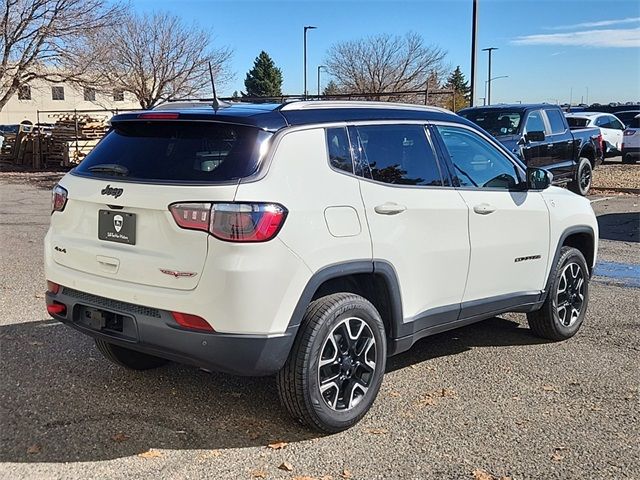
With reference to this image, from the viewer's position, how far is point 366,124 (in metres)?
4.04

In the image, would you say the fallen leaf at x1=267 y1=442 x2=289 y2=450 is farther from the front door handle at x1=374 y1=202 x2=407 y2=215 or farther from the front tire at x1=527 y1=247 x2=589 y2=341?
the front tire at x1=527 y1=247 x2=589 y2=341

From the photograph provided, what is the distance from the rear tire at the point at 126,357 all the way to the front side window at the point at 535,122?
29.4 feet

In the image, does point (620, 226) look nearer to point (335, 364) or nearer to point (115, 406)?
point (335, 364)

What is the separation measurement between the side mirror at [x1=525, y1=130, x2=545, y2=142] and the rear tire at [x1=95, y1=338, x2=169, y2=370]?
8.72 m

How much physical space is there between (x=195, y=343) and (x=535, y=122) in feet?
33.4

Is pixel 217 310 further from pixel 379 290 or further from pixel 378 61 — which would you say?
pixel 378 61

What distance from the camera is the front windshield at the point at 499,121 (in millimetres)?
11570

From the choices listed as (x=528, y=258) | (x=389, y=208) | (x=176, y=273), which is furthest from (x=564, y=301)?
(x=176, y=273)

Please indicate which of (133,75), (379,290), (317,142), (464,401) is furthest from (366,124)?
(133,75)

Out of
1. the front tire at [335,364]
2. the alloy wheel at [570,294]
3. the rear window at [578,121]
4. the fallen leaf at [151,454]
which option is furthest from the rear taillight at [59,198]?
the rear window at [578,121]

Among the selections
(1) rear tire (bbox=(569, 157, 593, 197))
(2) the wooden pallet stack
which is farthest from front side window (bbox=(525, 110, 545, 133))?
(2) the wooden pallet stack

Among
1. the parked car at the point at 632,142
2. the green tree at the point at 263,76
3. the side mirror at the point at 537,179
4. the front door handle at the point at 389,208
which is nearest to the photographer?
the front door handle at the point at 389,208

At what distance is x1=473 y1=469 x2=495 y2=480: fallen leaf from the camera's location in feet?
10.7

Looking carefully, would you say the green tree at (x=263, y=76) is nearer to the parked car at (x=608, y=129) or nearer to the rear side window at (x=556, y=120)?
the parked car at (x=608, y=129)
